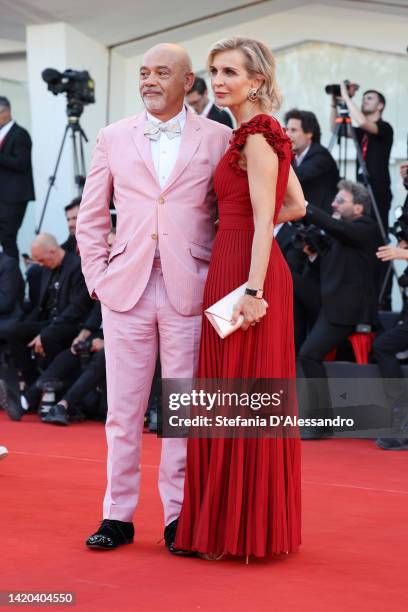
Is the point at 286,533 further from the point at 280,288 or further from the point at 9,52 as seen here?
the point at 9,52

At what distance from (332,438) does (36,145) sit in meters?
4.50

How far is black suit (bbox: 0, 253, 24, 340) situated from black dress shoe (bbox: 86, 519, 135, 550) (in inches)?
179

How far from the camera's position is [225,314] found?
3498mm

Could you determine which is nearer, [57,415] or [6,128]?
[57,415]

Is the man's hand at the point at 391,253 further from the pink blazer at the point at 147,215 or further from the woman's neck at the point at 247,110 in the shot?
the woman's neck at the point at 247,110

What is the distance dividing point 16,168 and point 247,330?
6057 millimetres

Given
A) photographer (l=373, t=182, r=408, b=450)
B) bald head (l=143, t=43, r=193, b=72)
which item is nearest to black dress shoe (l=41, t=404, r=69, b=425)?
photographer (l=373, t=182, r=408, b=450)

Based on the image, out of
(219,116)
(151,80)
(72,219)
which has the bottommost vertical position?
(72,219)

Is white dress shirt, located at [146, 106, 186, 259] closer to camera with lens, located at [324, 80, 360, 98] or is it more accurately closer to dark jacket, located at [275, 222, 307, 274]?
dark jacket, located at [275, 222, 307, 274]

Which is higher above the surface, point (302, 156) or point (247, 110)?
point (302, 156)

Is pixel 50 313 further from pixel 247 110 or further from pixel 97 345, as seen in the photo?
pixel 247 110

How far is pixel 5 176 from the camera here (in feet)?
30.5

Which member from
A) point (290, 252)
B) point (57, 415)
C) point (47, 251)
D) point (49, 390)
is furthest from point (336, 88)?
point (57, 415)

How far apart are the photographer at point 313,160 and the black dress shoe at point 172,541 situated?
416 centimetres
